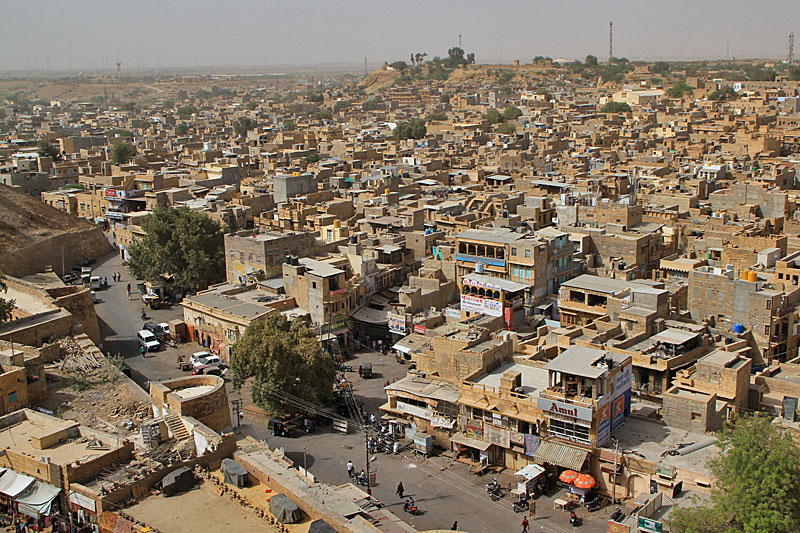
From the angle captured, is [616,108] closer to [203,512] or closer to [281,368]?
[281,368]

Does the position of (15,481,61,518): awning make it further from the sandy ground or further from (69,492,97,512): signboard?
the sandy ground

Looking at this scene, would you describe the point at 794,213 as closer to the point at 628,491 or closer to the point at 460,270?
the point at 460,270

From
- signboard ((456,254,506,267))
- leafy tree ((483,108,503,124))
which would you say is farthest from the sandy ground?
leafy tree ((483,108,503,124))

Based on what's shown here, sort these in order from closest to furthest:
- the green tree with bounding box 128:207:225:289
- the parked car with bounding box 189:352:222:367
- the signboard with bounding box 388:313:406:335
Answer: the parked car with bounding box 189:352:222:367, the signboard with bounding box 388:313:406:335, the green tree with bounding box 128:207:225:289

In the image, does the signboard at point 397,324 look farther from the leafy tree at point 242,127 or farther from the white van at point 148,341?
the leafy tree at point 242,127

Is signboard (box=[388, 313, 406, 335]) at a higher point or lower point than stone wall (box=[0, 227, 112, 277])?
lower

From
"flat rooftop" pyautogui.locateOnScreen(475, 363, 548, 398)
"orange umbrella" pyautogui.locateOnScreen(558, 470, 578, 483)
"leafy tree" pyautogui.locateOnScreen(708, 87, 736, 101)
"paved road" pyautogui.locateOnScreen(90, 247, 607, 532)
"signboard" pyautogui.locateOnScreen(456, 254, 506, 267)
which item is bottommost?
"paved road" pyautogui.locateOnScreen(90, 247, 607, 532)

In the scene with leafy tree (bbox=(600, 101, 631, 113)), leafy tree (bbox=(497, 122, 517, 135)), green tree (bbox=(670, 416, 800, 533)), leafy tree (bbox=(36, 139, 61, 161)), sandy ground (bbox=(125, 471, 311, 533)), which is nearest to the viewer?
sandy ground (bbox=(125, 471, 311, 533))

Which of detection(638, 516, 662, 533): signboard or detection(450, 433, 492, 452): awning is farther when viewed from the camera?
detection(450, 433, 492, 452): awning
